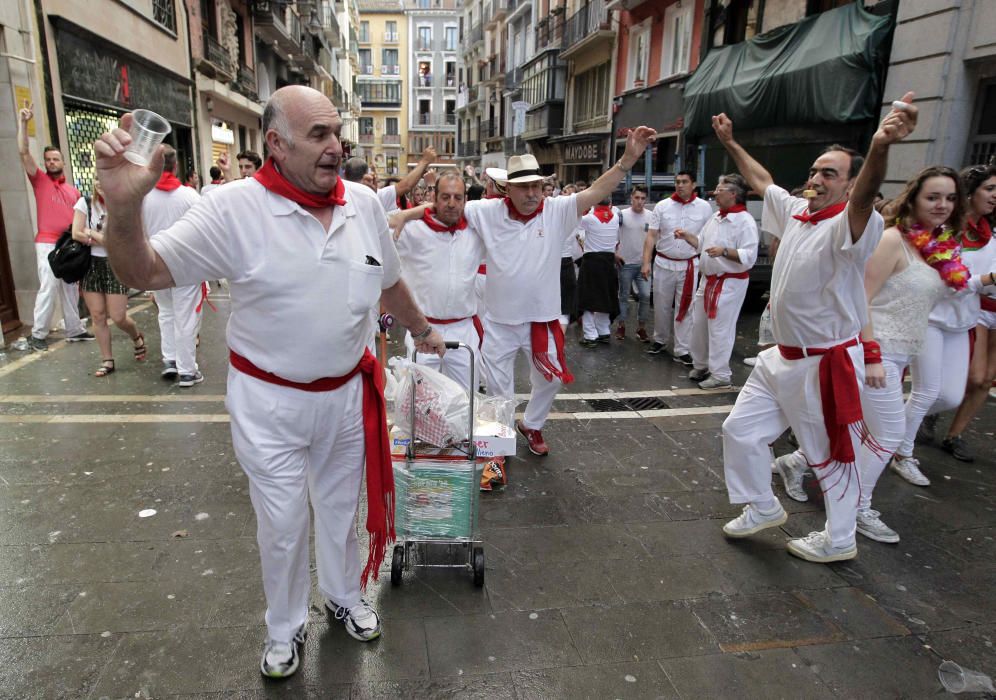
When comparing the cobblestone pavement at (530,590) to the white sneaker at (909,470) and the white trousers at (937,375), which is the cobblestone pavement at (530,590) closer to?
the white sneaker at (909,470)

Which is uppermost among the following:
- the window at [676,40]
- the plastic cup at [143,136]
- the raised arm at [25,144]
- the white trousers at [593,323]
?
the window at [676,40]

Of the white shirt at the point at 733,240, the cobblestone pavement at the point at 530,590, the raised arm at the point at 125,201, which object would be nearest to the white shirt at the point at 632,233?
the white shirt at the point at 733,240

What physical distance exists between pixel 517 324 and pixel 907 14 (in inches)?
348

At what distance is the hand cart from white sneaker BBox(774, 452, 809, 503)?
7.79 ft

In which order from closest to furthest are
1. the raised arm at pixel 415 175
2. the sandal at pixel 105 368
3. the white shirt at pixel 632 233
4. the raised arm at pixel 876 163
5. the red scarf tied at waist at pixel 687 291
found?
the raised arm at pixel 876 163 < the raised arm at pixel 415 175 < the sandal at pixel 105 368 < the red scarf tied at waist at pixel 687 291 < the white shirt at pixel 632 233

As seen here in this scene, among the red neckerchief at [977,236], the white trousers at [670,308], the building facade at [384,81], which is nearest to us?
the red neckerchief at [977,236]

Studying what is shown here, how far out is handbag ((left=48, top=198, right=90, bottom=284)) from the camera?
6488mm

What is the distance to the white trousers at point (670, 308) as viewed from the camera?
26.1 feet

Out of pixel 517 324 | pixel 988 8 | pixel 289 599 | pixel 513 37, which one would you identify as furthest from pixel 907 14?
pixel 513 37

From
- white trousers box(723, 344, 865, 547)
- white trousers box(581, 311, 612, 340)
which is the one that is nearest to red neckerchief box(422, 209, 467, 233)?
white trousers box(723, 344, 865, 547)

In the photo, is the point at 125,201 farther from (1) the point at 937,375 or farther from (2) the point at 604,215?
(2) the point at 604,215

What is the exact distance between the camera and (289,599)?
2.72 metres

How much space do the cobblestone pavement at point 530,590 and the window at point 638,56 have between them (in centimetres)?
1814

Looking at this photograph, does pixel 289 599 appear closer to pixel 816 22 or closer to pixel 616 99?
pixel 816 22
